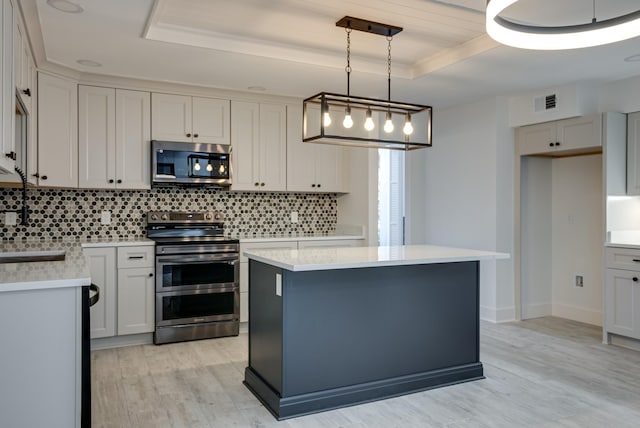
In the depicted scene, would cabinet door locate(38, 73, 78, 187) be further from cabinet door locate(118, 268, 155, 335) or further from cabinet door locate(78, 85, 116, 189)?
cabinet door locate(118, 268, 155, 335)

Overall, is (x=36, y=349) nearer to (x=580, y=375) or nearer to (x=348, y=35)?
(x=348, y=35)

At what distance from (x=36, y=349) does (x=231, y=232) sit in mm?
3269

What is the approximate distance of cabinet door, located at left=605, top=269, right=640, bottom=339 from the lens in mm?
4020

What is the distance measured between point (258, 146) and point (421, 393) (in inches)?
117

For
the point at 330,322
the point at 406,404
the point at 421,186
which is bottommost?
the point at 406,404

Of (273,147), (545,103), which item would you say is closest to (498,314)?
(545,103)

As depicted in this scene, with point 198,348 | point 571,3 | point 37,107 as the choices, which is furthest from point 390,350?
point 37,107

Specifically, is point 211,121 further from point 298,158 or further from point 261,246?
point 261,246

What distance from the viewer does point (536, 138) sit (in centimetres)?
487

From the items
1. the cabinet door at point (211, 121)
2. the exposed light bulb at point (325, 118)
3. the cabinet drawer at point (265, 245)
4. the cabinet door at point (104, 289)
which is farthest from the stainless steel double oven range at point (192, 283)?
the exposed light bulb at point (325, 118)

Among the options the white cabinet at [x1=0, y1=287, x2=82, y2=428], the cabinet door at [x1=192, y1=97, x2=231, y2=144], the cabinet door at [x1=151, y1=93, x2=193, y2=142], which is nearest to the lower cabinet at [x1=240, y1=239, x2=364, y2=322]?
the cabinet door at [x1=192, y1=97, x2=231, y2=144]

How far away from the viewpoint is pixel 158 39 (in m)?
3.35

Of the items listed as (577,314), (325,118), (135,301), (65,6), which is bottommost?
(577,314)

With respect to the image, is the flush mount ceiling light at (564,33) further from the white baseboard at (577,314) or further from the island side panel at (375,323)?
the white baseboard at (577,314)
